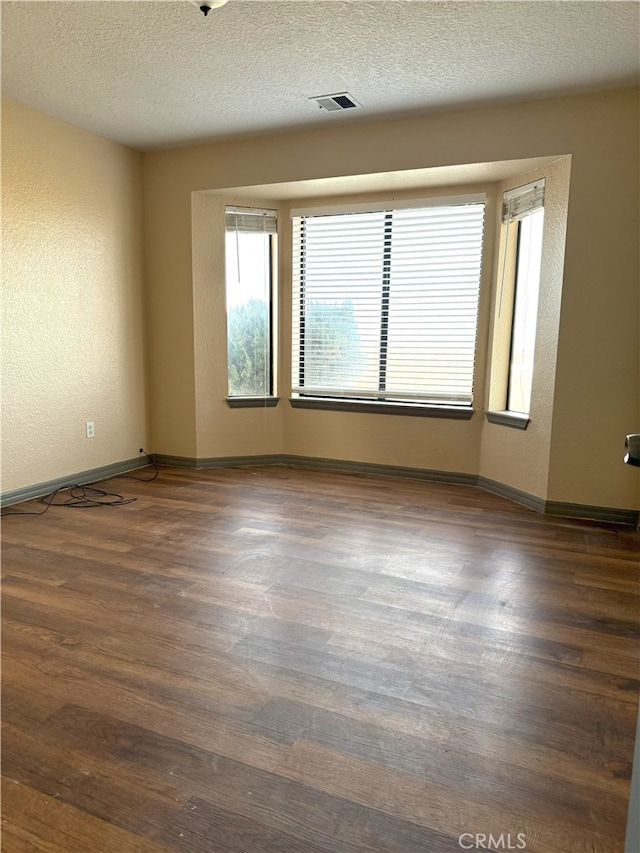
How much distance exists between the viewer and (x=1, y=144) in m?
3.50

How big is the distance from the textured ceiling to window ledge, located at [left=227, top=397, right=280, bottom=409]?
7.21 feet

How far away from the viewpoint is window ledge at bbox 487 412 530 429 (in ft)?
13.0

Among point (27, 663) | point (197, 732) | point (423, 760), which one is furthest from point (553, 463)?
point (27, 663)

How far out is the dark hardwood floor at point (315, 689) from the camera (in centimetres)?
136

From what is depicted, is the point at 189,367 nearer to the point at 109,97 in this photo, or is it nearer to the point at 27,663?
the point at 109,97

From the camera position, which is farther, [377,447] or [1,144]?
[377,447]

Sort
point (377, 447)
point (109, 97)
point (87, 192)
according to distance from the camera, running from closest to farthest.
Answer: point (109, 97) → point (87, 192) → point (377, 447)

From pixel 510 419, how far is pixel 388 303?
1.38 m

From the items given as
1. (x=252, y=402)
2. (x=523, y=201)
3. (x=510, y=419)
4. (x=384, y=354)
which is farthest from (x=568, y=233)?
(x=252, y=402)

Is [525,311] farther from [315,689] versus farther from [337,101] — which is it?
[315,689]

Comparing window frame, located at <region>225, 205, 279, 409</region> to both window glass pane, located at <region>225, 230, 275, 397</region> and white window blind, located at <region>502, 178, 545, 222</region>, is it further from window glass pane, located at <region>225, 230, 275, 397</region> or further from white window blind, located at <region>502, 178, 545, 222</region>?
white window blind, located at <region>502, 178, 545, 222</region>

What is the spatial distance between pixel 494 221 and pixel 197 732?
394 centimetres

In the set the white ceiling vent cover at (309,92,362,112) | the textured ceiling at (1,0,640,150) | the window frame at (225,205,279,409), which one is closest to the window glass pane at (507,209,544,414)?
the textured ceiling at (1,0,640,150)

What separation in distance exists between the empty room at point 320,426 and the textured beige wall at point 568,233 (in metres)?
0.02
